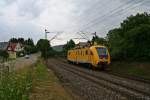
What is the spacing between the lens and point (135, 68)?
119 feet

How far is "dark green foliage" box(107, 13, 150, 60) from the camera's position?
3797 centimetres

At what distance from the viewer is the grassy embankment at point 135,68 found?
109ft

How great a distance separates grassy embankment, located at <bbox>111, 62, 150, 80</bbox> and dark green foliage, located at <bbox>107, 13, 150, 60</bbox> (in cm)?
111

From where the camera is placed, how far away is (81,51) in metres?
50.4

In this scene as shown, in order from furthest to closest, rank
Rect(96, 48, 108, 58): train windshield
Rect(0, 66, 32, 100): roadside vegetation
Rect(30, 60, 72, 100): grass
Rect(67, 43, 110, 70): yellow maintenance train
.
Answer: Rect(96, 48, 108, 58): train windshield → Rect(67, 43, 110, 70): yellow maintenance train → Rect(30, 60, 72, 100): grass → Rect(0, 66, 32, 100): roadside vegetation

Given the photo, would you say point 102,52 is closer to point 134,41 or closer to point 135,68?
point 134,41

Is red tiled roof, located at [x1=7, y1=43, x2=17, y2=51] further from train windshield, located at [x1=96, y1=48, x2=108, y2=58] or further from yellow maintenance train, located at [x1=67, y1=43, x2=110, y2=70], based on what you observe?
train windshield, located at [x1=96, y1=48, x2=108, y2=58]

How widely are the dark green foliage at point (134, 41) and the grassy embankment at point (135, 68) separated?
3.63 ft

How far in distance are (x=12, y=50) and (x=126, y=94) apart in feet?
27.1

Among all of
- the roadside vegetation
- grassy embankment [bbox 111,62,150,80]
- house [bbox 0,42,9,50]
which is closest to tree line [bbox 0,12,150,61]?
grassy embankment [bbox 111,62,150,80]

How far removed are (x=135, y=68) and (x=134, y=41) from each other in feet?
14.2

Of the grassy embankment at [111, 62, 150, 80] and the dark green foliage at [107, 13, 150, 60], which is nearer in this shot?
the grassy embankment at [111, 62, 150, 80]

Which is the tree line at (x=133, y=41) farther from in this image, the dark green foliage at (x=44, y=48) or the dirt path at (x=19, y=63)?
the dark green foliage at (x=44, y=48)

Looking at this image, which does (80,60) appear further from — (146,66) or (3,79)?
(3,79)
